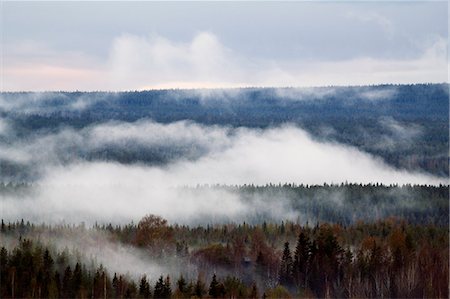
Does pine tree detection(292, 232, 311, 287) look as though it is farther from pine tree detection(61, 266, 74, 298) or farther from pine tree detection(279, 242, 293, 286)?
pine tree detection(61, 266, 74, 298)

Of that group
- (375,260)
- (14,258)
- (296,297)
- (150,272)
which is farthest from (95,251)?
(375,260)

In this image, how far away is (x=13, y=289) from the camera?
145 meters

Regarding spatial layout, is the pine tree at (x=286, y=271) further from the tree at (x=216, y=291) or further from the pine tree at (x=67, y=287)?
the pine tree at (x=67, y=287)

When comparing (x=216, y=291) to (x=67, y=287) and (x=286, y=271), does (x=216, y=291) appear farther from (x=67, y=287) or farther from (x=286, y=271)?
(x=286, y=271)

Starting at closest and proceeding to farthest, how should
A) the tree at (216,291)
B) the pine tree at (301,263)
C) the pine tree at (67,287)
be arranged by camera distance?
the tree at (216,291) → the pine tree at (67,287) → the pine tree at (301,263)

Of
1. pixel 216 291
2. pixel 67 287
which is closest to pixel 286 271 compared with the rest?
pixel 216 291

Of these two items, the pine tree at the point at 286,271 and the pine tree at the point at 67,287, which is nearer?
the pine tree at the point at 67,287

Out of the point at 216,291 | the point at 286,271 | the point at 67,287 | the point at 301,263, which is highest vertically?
the point at 301,263

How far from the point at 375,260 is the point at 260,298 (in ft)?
128

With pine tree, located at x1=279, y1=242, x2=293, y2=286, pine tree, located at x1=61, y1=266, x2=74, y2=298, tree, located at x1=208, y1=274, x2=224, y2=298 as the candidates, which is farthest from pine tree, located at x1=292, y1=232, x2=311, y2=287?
pine tree, located at x1=61, y1=266, x2=74, y2=298

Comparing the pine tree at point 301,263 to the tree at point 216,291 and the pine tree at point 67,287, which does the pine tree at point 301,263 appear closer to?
the tree at point 216,291

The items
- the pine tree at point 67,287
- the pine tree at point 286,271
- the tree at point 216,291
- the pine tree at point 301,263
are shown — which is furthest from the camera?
the pine tree at point 286,271

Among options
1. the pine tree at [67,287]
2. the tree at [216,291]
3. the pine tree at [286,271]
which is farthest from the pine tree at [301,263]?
the pine tree at [67,287]

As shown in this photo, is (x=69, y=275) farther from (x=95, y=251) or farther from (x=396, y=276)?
(x=396, y=276)
